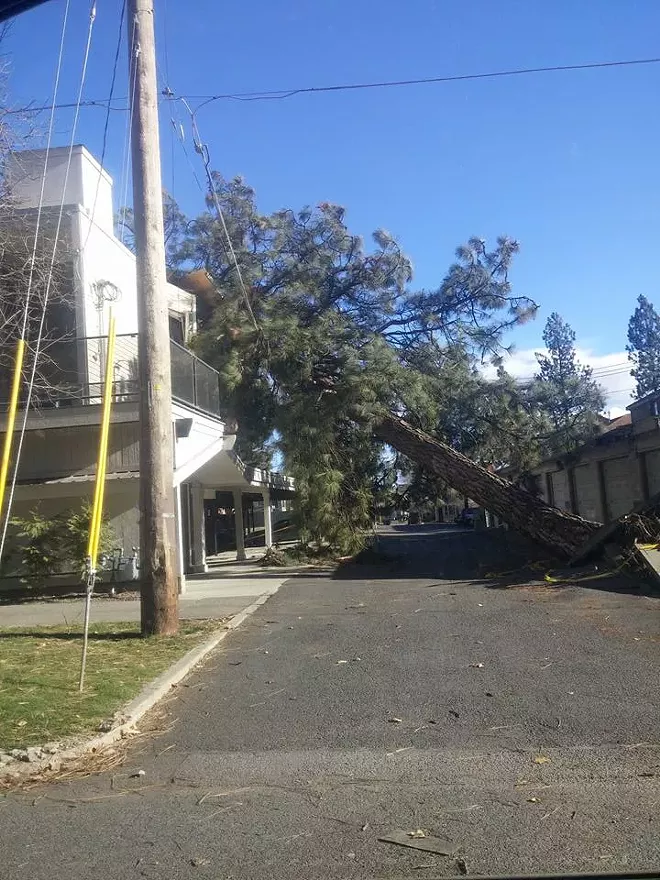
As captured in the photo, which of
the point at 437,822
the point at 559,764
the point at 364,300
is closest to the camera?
the point at 437,822

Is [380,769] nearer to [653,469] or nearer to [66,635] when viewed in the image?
[66,635]

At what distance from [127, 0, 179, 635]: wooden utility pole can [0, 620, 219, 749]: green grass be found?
27.6 inches

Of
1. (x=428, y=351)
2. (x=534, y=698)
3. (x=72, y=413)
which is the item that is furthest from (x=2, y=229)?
(x=428, y=351)

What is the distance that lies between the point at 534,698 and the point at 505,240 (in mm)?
20296

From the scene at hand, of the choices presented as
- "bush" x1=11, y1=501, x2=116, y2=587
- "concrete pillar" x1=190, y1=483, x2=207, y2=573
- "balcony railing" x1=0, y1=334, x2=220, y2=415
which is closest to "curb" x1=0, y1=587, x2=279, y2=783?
"bush" x1=11, y1=501, x2=116, y2=587

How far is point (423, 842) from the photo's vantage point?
162 inches

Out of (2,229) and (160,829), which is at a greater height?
(2,229)

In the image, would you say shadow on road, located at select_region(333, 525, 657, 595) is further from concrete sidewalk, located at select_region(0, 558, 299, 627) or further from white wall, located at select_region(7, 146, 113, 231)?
white wall, located at select_region(7, 146, 113, 231)

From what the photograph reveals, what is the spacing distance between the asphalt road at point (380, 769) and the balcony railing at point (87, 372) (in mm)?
6830

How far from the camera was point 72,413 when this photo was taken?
14.5 meters

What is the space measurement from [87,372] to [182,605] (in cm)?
481

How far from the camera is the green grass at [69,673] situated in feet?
20.4

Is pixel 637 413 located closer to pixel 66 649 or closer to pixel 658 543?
pixel 658 543

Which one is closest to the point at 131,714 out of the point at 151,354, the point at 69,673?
the point at 69,673
